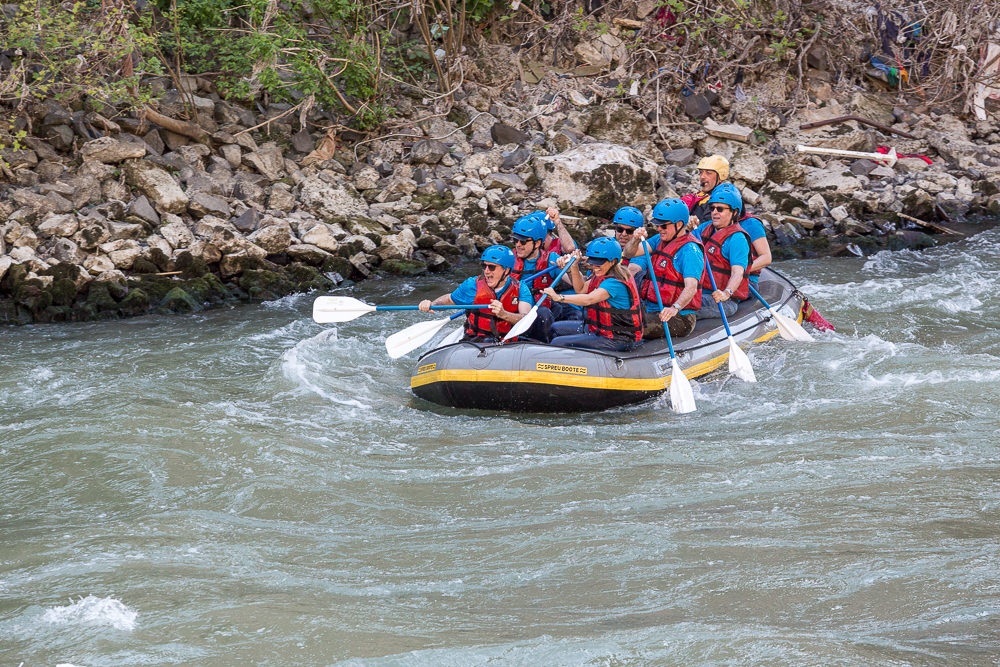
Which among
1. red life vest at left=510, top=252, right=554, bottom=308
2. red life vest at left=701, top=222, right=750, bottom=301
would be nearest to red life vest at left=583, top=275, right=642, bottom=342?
red life vest at left=510, top=252, right=554, bottom=308

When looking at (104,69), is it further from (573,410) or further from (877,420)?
(877,420)

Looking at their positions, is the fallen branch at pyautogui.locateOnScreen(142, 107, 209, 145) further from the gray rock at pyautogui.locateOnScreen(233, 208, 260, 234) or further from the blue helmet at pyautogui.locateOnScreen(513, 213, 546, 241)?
the blue helmet at pyautogui.locateOnScreen(513, 213, 546, 241)

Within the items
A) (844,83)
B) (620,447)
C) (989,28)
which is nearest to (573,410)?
(620,447)

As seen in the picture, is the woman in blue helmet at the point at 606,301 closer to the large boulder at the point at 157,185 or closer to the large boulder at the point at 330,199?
the large boulder at the point at 330,199

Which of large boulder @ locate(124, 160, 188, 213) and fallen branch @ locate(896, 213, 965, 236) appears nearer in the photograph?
large boulder @ locate(124, 160, 188, 213)

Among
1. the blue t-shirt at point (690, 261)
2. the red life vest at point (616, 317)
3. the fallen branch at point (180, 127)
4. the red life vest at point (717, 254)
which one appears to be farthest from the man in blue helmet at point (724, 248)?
the fallen branch at point (180, 127)

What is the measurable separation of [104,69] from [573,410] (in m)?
6.48

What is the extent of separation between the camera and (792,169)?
11.8 meters

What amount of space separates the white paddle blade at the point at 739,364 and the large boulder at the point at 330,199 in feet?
16.8

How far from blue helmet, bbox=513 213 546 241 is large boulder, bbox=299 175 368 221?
4023 millimetres

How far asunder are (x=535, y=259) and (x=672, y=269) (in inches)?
36.4

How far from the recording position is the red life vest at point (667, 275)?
20.9 feet

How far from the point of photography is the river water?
3.18m

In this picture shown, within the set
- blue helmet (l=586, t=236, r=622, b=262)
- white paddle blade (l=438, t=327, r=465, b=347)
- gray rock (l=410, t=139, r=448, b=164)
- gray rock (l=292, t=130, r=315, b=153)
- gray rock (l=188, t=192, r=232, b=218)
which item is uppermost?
gray rock (l=292, t=130, r=315, b=153)
